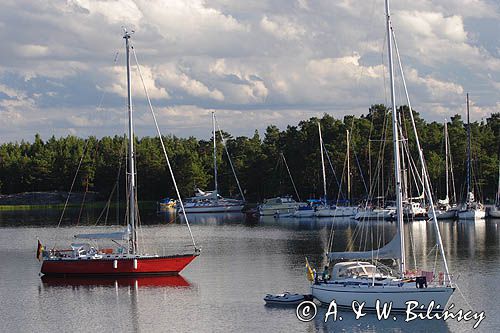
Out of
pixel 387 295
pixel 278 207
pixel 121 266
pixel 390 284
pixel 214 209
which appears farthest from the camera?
pixel 214 209

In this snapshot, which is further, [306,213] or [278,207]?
[278,207]

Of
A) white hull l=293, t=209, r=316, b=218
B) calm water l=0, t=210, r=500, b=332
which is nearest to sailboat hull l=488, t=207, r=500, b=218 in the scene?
calm water l=0, t=210, r=500, b=332

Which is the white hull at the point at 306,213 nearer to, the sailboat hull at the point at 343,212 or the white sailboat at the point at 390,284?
the sailboat hull at the point at 343,212

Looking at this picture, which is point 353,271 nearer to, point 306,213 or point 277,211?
point 306,213

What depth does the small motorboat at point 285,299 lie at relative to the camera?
54750 mm

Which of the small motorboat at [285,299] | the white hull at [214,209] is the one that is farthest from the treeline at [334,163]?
the small motorboat at [285,299]

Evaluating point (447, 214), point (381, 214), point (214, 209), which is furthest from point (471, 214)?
point (214, 209)

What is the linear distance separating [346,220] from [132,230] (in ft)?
214

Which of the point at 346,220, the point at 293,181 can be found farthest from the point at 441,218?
the point at 293,181

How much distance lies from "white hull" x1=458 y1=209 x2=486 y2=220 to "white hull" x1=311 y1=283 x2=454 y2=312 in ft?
239

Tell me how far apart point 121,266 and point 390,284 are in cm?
2419

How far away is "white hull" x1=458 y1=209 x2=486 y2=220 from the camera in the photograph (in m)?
121

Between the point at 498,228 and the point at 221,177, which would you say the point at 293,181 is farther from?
the point at 498,228

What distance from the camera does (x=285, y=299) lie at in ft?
180
